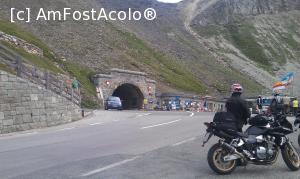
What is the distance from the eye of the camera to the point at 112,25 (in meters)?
79.2

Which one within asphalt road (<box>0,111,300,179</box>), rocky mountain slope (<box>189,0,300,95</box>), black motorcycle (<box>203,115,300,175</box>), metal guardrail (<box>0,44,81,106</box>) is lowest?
asphalt road (<box>0,111,300,179</box>)

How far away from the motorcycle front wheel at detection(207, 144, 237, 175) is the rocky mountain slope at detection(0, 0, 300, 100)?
4527cm

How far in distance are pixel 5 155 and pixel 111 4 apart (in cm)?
10009

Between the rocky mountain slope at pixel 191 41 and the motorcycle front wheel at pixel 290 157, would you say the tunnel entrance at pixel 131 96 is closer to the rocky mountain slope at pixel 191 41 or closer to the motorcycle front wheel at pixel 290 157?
the rocky mountain slope at pixel 191 41

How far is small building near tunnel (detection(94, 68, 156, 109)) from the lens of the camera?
154ft

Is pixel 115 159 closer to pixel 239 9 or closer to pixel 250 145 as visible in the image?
pixel 250 145

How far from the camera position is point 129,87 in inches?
2071

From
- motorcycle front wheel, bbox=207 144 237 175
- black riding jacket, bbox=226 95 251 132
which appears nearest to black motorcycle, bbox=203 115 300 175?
motorcycle front wheel, bbox=207 144 237 175

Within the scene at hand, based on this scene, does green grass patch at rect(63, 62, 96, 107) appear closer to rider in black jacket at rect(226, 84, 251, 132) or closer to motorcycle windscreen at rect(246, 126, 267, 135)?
rider in black jacket at rect(226, 84, 251, 132)

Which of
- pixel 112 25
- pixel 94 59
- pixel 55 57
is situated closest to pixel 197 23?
pixel 112 25

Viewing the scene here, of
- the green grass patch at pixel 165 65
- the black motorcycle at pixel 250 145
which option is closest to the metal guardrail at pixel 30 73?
the black motorcycle at pixel 250 145

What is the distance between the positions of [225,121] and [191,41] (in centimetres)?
9525

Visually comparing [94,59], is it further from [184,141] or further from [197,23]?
[197,23]

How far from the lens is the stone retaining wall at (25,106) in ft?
58.1
